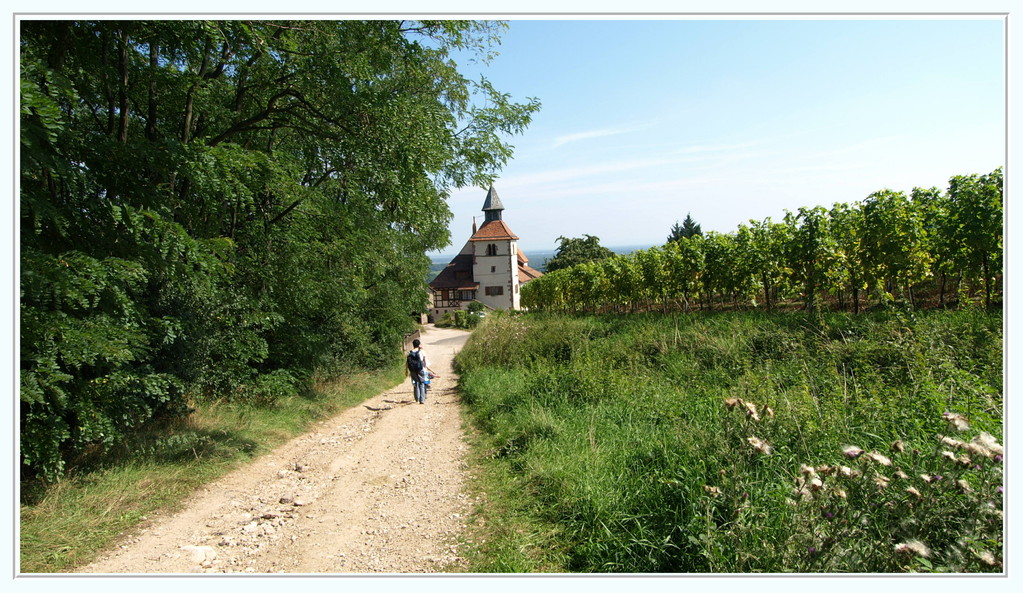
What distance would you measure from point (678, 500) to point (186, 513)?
4.55 m

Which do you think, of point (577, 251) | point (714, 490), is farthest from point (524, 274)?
point (714, 490)

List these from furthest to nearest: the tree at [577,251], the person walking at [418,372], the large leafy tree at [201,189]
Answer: the tree at [577,251]
the person walking at [418,372]
the large leafy tree at [201,189]

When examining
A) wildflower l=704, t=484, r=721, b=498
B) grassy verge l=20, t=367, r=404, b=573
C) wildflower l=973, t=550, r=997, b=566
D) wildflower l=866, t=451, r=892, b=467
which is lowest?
grassy verge l=20, t=367, r=404, b=573

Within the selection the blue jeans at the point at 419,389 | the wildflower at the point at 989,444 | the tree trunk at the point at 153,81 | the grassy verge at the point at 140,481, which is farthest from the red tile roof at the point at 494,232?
the wildflower at the point at 989,444

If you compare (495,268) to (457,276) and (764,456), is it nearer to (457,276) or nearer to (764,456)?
(457,276)

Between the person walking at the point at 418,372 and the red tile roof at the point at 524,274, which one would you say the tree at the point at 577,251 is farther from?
the person walking at the point at 418,372

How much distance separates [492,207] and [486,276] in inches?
366

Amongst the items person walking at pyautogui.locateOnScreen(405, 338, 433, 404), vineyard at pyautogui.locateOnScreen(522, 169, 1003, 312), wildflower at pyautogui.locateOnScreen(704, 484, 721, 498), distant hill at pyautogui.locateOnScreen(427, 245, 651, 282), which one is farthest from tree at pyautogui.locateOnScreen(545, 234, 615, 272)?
wildflower at pyautogui.locateOnScreen(704, 484, 721, 498)

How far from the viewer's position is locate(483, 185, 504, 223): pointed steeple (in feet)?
203

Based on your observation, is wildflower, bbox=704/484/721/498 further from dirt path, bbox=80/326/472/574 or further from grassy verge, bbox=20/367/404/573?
grassy verge, bbox=20/367/404/573

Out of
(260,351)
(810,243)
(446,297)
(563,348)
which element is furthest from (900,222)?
(446,297)

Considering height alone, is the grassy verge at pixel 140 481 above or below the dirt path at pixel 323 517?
above

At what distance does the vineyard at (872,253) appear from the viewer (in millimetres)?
9703

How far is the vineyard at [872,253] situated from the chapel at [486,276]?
41.1 meters
